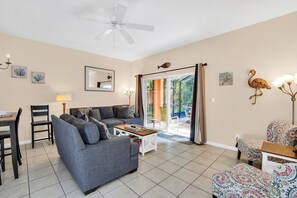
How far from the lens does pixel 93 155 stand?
181cm

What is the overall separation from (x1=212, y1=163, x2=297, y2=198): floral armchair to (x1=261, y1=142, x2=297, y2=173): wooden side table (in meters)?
0.44

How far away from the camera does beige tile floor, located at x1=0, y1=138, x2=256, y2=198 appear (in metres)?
1.84

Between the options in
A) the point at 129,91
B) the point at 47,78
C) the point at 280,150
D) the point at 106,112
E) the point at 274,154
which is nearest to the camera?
the point at 274,154

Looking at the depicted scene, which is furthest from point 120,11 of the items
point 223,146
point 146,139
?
point 223,146

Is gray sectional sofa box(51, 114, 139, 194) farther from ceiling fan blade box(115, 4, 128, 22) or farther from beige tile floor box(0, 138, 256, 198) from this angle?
ceiling fan blade box(115, 4, 128, 22)

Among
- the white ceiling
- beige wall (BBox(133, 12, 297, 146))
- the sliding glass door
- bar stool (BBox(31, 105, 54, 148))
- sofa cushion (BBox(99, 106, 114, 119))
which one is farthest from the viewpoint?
sofa cushion (BBox(99, 106, 114, 119))

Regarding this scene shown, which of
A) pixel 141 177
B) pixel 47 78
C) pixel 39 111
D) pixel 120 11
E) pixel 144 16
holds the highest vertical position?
pixel 144 16

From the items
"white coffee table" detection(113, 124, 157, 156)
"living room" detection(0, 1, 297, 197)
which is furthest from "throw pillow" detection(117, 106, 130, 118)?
"white coffee table" detection(113, 124, 157, 156)

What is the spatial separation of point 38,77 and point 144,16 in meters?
3.32

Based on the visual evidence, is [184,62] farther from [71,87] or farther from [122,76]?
[71,87]

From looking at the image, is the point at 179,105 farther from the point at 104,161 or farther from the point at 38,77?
the point at 38,77

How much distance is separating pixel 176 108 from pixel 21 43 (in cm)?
487

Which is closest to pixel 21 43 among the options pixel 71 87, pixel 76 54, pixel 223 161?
pixel 76 54

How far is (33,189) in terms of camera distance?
6.21 ft
